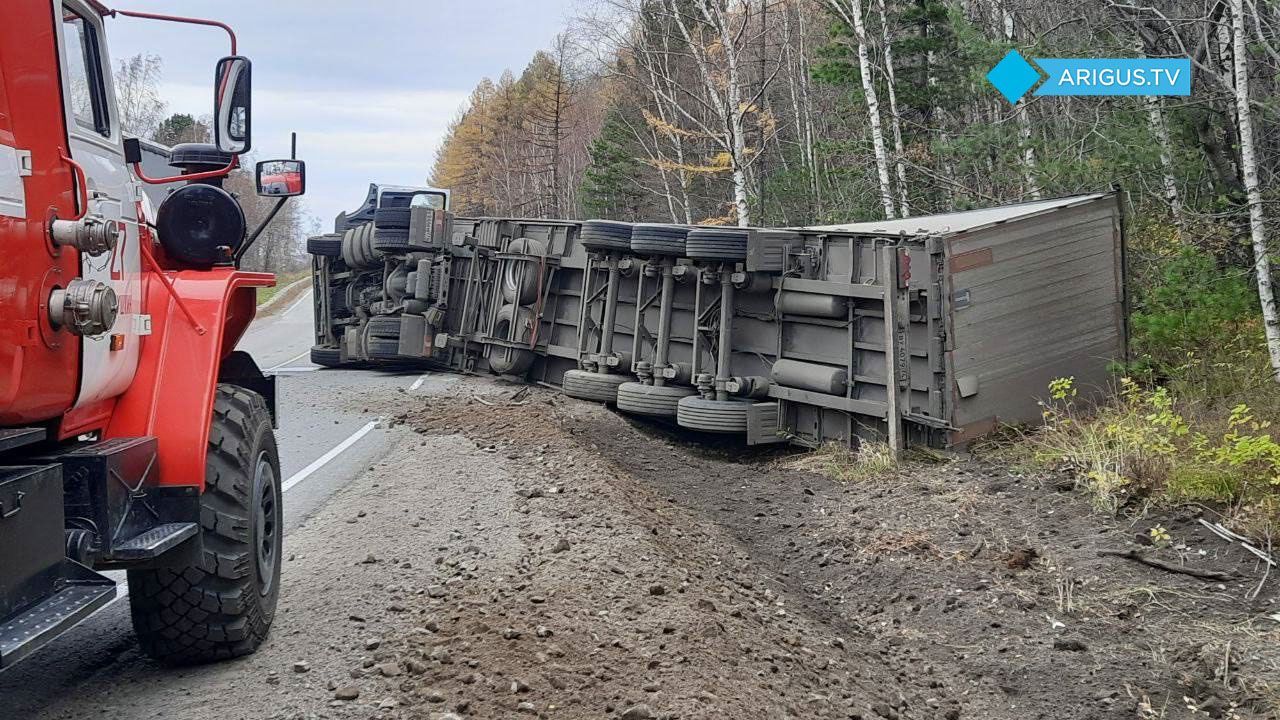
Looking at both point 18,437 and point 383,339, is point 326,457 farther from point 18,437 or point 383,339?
point 383,339

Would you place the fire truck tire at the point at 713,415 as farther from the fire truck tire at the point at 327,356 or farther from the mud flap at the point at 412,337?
the fire truck tire at the point at 327,356

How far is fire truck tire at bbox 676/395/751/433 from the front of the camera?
38.0 feet

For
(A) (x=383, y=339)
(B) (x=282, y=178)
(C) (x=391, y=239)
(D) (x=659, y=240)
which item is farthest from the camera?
(A) (x=383, y=339)

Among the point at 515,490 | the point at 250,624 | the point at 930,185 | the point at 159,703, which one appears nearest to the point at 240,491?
the point at 250,624

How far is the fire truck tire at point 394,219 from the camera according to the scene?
1764cm

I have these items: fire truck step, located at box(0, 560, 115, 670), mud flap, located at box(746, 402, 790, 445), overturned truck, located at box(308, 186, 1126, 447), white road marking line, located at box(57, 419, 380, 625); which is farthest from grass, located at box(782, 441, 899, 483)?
fire truck step, located at box(0, 560, 115, 670)

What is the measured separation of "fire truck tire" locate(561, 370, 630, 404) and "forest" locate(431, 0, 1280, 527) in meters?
5.18

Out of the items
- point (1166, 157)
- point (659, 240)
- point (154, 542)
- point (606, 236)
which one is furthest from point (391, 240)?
point (154, 542)

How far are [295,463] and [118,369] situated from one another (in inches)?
246

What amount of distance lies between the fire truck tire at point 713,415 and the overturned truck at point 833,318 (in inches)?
0.7

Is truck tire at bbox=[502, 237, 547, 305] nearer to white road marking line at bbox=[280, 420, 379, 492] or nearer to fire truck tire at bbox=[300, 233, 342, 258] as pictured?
white road marking line at bbox=[280, 420, 379, 492]

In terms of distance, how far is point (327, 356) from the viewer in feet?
63.5

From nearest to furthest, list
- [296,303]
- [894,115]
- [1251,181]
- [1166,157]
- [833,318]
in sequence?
1. [1251,181]
2. [833,318]
3. [1166,157]
4. [894,115]
5. [296,303]

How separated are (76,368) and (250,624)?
4.67 ft
